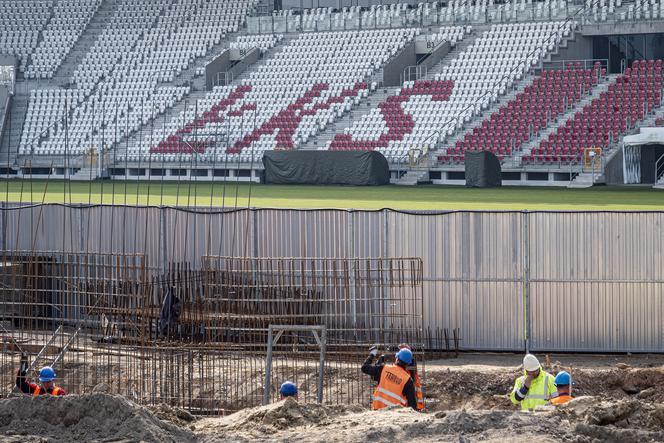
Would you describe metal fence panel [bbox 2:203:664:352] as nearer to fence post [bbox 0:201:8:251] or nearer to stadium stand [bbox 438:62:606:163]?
fence post [bbox 0:201:8:251]

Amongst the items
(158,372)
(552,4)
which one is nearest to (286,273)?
(158,372)

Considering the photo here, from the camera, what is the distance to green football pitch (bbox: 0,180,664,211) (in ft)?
98.0

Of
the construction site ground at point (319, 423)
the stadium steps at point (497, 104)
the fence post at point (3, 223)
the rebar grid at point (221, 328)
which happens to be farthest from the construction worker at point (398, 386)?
the stadium steps at point (497, 104)

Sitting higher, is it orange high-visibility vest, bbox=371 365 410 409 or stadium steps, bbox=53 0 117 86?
stadium steps, bbox=53 0 117 86

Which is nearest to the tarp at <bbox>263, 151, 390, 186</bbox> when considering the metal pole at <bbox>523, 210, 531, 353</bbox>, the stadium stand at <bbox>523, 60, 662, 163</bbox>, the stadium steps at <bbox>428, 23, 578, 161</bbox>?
the stadium steps at <bbox>428, 23, 578, 161</bbox>

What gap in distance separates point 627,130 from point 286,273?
25036mm

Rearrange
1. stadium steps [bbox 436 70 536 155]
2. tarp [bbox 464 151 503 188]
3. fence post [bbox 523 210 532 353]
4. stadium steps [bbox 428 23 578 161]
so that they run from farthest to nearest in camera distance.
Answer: stadium steps [bbox 436 70 536 155], stadium steps [bbox 428 23 578 161], tarp [bbox 464 151 503 188], fence post [bbox 523 210 532 353]

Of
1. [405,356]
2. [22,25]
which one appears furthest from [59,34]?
[405,356]

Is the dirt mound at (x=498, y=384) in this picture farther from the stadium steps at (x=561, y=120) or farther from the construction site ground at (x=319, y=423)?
the stadium steps at (x=561, y=120)

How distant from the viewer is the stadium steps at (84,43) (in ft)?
182

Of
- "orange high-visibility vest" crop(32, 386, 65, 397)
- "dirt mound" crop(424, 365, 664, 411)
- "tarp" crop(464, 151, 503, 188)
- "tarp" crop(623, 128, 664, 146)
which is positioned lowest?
"dirt mound" crop(424, 365, 664, 411)

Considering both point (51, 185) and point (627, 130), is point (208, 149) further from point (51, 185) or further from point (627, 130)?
point (627, 130)

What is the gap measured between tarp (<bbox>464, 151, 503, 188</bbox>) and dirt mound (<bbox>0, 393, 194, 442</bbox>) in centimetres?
2877

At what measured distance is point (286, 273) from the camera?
17594mm
